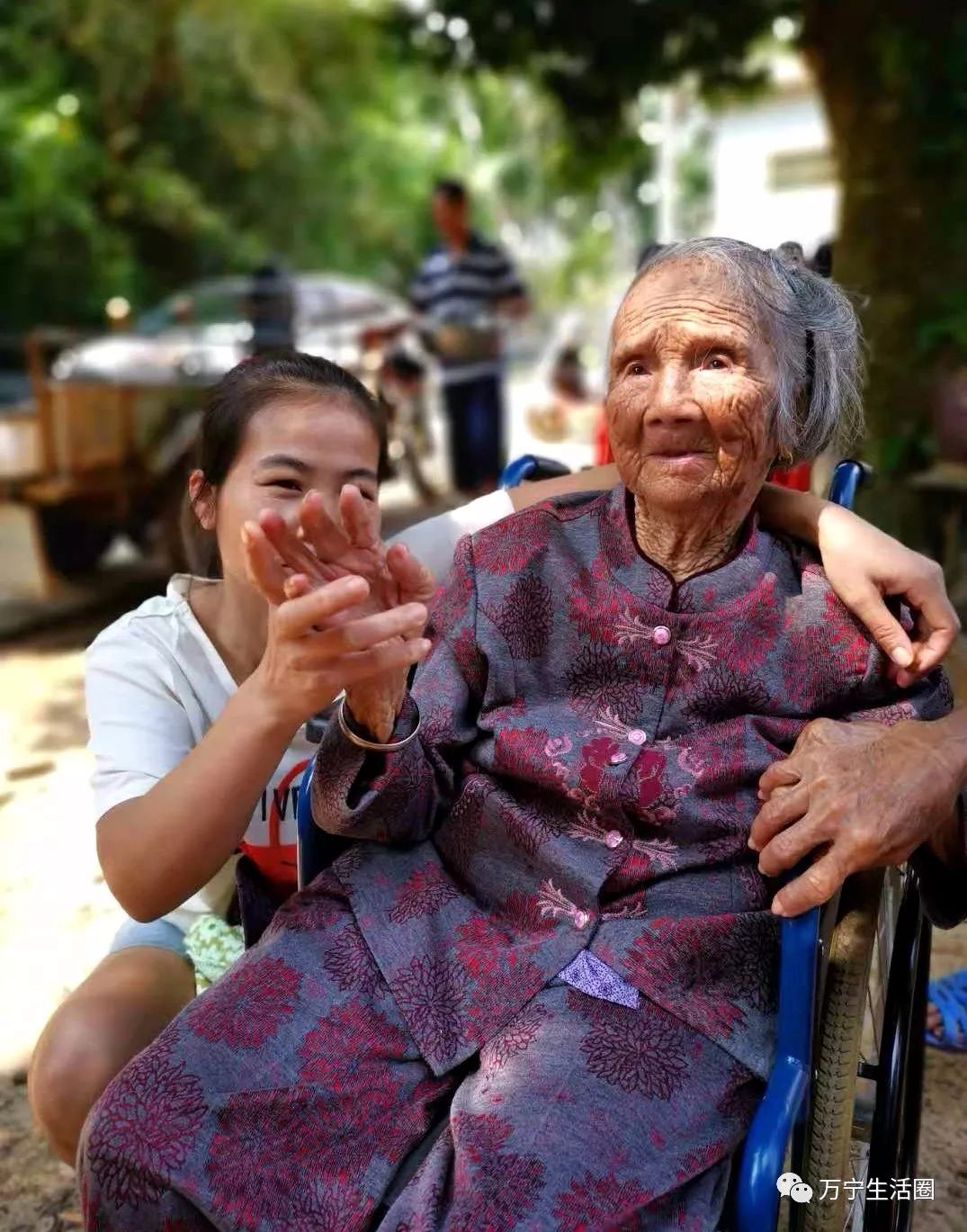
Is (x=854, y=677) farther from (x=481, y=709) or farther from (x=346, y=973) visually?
(x=346, y=973)

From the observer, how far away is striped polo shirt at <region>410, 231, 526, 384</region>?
28.7ft

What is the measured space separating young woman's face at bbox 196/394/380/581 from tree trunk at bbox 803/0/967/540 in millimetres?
3588

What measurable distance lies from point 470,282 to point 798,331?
7277 mm

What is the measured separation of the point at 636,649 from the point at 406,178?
87.6ft

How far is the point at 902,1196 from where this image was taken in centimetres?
178

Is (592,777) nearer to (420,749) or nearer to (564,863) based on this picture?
(564,863)

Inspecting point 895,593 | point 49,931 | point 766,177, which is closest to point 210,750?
point 895,593

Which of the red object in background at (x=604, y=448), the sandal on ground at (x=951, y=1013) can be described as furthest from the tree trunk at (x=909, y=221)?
the sandal on ground at (x=951, y=1013)

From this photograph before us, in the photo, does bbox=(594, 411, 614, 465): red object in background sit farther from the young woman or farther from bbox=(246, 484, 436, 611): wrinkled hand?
bbox=(246, 484, 436, 611): wrinkled hand

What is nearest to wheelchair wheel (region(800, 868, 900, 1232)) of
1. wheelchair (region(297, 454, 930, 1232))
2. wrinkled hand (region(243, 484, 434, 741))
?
wheelchair (region(297, 454, 930, 1232))

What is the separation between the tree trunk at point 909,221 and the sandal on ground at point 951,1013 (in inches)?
98.9

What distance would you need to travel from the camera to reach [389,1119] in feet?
4.96

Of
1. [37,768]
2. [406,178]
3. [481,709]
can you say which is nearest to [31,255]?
[406,178]

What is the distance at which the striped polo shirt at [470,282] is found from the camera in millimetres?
8742
